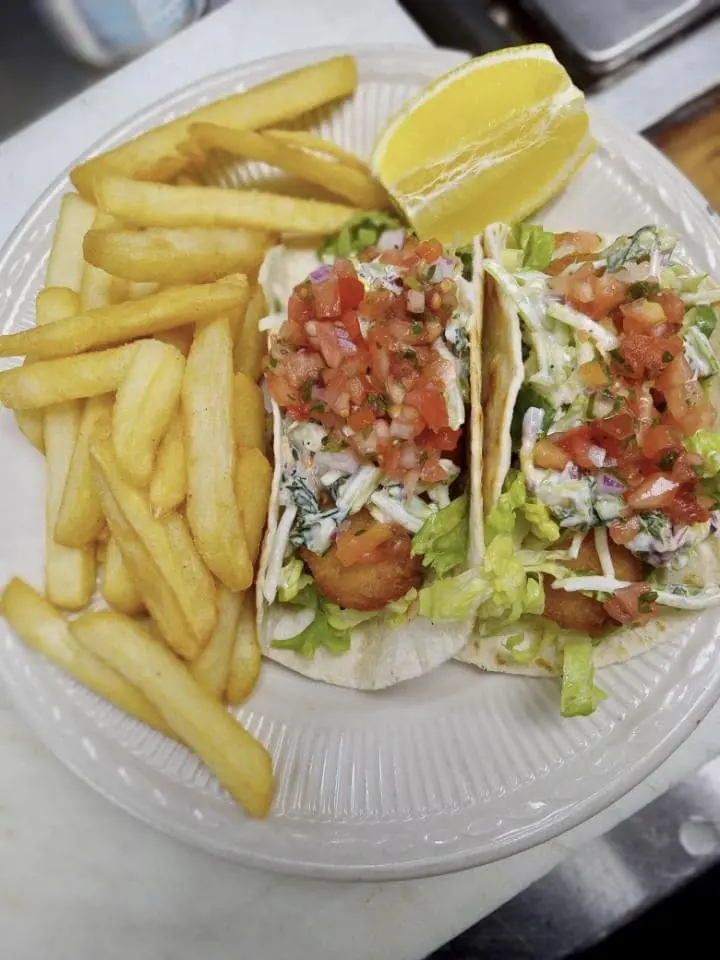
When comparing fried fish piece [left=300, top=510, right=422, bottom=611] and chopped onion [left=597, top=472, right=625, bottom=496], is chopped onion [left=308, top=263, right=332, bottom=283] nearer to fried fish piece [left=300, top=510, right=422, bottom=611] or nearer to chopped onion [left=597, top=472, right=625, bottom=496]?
fried fish piece [left=300, top=510, right=422, bottom=611]

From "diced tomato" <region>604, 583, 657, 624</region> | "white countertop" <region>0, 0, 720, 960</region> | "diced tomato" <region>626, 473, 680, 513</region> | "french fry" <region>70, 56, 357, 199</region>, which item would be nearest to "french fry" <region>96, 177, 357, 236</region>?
"french fry" <region>70, 56, 357, 199</region>

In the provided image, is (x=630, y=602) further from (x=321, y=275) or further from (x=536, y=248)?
(x=321, y=275)

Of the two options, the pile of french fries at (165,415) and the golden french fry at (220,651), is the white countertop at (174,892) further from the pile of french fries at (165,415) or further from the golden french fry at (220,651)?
the golden french fry at (220,651)

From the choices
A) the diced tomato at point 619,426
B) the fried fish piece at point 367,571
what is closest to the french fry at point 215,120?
the fried fish piece at point 367,571

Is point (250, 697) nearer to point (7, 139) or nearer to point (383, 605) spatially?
point (383, 605)

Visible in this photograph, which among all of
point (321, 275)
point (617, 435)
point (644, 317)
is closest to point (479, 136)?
point (321, 275)

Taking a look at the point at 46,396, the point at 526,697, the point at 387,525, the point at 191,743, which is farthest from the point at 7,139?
the point at 526,697
